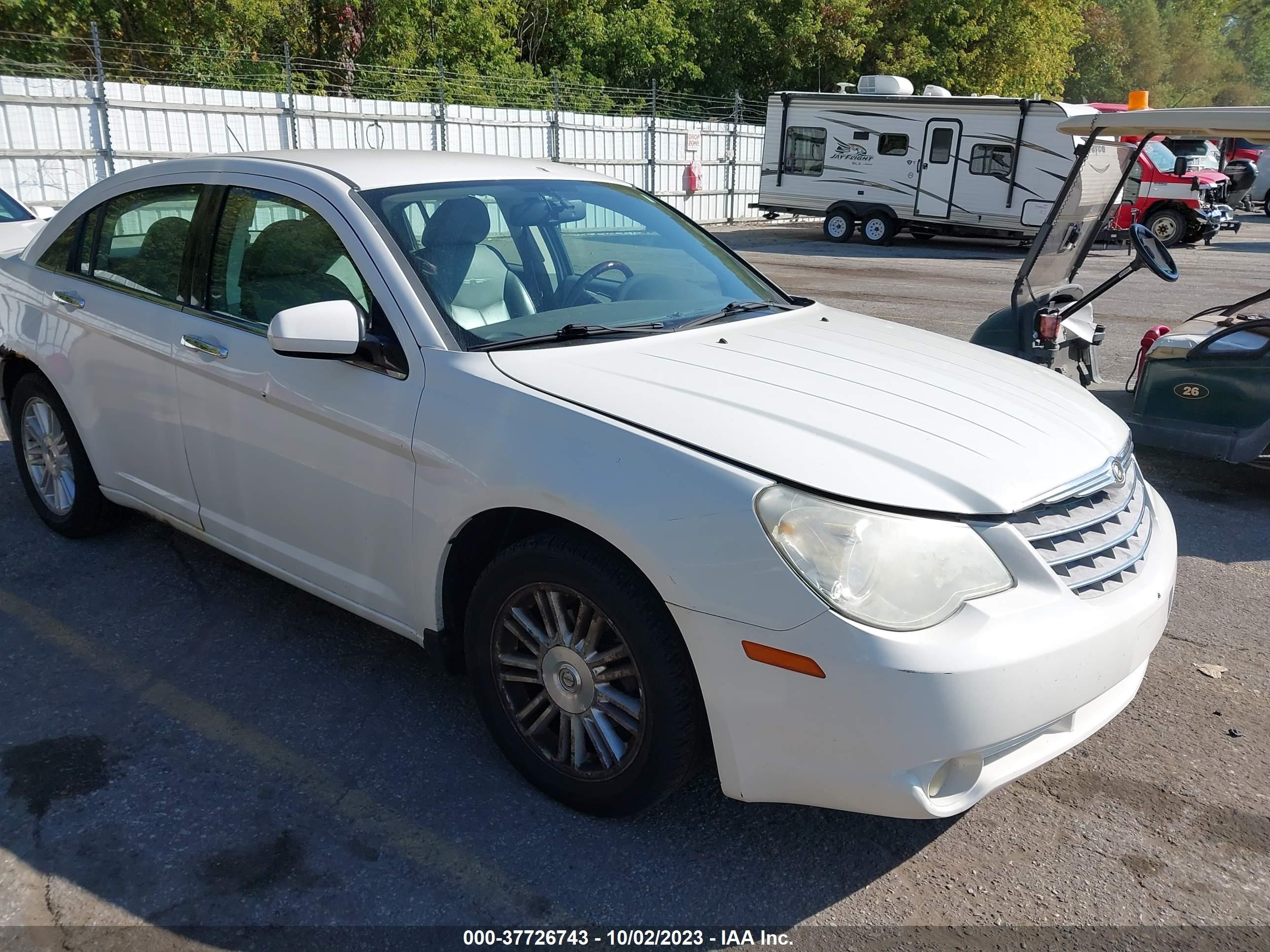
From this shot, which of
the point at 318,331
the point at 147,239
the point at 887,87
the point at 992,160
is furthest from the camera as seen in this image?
the point at 887,87

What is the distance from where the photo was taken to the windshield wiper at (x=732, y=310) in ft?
11.4

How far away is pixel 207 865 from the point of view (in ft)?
8.96

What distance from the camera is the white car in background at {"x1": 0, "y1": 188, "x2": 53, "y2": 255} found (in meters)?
7.99

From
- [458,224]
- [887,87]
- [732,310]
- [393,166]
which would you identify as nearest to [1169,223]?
[887,87]

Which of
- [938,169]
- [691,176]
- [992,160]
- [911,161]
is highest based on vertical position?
[992,160]

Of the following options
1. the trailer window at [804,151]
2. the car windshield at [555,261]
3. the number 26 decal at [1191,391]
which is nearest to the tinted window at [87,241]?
the car windshield at [555,261]

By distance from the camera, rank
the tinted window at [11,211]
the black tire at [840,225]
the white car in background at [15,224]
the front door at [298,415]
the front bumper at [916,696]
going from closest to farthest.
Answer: the front bumper at [916,696] < the front door at [298,415] < the white car in background at [15,224] < the tinted window at [11,211] < the black tire at [840,225]

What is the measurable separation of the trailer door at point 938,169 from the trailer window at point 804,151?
7.53ft

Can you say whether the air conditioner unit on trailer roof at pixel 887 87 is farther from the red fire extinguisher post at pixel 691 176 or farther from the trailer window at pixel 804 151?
the red fire extinguisher post at pixel 691 176

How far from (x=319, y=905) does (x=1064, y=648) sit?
188cm

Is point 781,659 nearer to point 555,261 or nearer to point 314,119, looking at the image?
point 555,261

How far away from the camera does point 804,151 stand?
22969 millimetres

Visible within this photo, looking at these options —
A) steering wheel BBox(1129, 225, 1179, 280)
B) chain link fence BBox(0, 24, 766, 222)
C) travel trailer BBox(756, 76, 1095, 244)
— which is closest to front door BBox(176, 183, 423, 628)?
steering wheel BBox(1129, 225, 1179, 280)

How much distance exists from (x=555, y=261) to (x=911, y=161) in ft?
64.2
